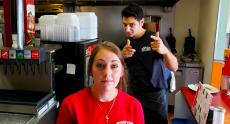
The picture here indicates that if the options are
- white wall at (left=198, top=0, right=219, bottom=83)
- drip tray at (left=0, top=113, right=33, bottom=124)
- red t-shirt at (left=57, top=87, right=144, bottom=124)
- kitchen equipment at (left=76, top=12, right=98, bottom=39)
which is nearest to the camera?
red t-shirt at (left=57, top=87, right=144, bottom=124)

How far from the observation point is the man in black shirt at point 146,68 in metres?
2.09

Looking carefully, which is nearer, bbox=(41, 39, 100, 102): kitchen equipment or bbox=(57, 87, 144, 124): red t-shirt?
bbox=(57, 87, 144, 124): red t-shirt

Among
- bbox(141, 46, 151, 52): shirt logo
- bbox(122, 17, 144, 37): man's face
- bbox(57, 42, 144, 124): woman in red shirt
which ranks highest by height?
bbox(122, 17, 144, 37): man's face

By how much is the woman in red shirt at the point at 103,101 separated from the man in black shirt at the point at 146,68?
2.45 ft

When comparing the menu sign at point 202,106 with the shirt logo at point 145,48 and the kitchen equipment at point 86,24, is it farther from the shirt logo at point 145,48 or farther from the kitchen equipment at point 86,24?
the kitchen equipment at point 86,24

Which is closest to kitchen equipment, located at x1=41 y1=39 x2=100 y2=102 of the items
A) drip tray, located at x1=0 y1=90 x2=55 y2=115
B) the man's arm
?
drip tray, located at x1=0 y1=90 x2=55 y2=115

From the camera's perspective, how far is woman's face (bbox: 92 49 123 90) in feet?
4.17

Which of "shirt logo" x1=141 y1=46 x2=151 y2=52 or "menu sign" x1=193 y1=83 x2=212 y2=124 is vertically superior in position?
"shirt logo" x1=141 y1=46 x2=151 y2=52

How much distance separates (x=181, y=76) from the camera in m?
4.19

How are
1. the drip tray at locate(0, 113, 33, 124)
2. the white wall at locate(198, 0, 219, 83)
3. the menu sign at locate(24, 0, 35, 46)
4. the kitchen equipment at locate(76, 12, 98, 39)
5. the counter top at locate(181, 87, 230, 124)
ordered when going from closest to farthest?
the drip tray at locate(0, 113, 33, 124) → the menu sign at locate(24, 0, 35, 46) → the counter top at locate(181, 87, 230, 124) → the kitchen equipment at locate(76, 12, 98, 39) → the white wall at locate(198, 0, 219, 83)

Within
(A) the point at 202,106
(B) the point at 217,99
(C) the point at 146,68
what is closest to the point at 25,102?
(C) the point at 146,68

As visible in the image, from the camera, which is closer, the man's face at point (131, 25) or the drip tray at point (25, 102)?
the drip tray at point (25, 102)

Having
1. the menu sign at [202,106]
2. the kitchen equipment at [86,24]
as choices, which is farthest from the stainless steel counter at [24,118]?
the menu sign at [202,106]

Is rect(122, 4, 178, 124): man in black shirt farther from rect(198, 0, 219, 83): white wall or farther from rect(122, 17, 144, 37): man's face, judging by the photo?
rect(198, 0, 219, 83): white wall
